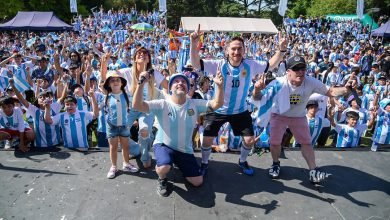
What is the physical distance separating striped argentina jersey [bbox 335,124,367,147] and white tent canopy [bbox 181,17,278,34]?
28.1 metres

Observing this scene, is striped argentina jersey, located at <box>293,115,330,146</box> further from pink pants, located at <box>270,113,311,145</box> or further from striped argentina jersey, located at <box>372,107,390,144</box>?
pink pants, located at <box>270,113,311,145</box>

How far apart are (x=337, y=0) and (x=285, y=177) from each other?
3960 cm

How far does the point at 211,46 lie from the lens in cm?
1777

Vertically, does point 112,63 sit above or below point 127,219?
above

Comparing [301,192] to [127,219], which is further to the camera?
[301,192]

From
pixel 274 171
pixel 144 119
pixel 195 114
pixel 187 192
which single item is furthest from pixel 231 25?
pixel 187 192

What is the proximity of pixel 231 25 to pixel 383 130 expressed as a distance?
29953 mm

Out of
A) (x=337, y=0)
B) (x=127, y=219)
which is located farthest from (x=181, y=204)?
(x=337, y=0)

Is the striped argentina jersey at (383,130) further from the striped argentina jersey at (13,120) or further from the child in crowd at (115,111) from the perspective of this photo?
the striped argentina jersey at (13,120)

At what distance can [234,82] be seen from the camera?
4000 millimetres

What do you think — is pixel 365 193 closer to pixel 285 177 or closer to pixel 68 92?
pixel 285 177

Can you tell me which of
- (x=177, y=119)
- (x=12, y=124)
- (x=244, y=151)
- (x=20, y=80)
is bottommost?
(x=244, y=151)

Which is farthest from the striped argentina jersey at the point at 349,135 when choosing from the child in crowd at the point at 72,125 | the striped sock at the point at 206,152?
the child in crowd at the point at 72,125

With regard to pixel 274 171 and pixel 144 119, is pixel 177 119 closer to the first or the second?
pixel 144 119
